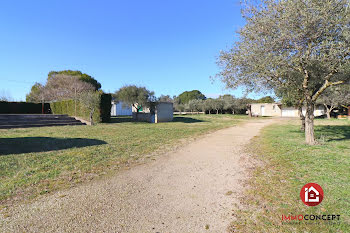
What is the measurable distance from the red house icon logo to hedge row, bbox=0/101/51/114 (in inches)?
1439

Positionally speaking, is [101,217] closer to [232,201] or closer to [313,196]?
[232,201]

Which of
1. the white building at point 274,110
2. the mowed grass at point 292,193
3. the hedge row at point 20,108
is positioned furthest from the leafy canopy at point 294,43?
the white building at point 274,110

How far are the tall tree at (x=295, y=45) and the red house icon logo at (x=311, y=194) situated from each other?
15.8 ft

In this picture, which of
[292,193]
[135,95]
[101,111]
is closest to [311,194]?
[292,193]

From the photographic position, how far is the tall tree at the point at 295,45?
6.23m

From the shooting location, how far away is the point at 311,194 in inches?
133

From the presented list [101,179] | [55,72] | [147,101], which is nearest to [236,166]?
[101,179]

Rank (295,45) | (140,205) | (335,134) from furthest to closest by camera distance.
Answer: (335,134)
(295,45)
(140,205)

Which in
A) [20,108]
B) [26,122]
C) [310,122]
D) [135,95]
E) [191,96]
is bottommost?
[26,122]

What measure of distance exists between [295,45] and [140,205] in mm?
7963

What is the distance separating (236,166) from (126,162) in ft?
11.3

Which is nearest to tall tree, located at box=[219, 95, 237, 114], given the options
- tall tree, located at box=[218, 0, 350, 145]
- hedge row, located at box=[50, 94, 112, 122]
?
hedge row, located at box=[50, 94, 112, 122]

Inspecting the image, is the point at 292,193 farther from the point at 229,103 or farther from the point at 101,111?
the point at 229,103

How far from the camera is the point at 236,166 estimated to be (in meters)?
5.36
